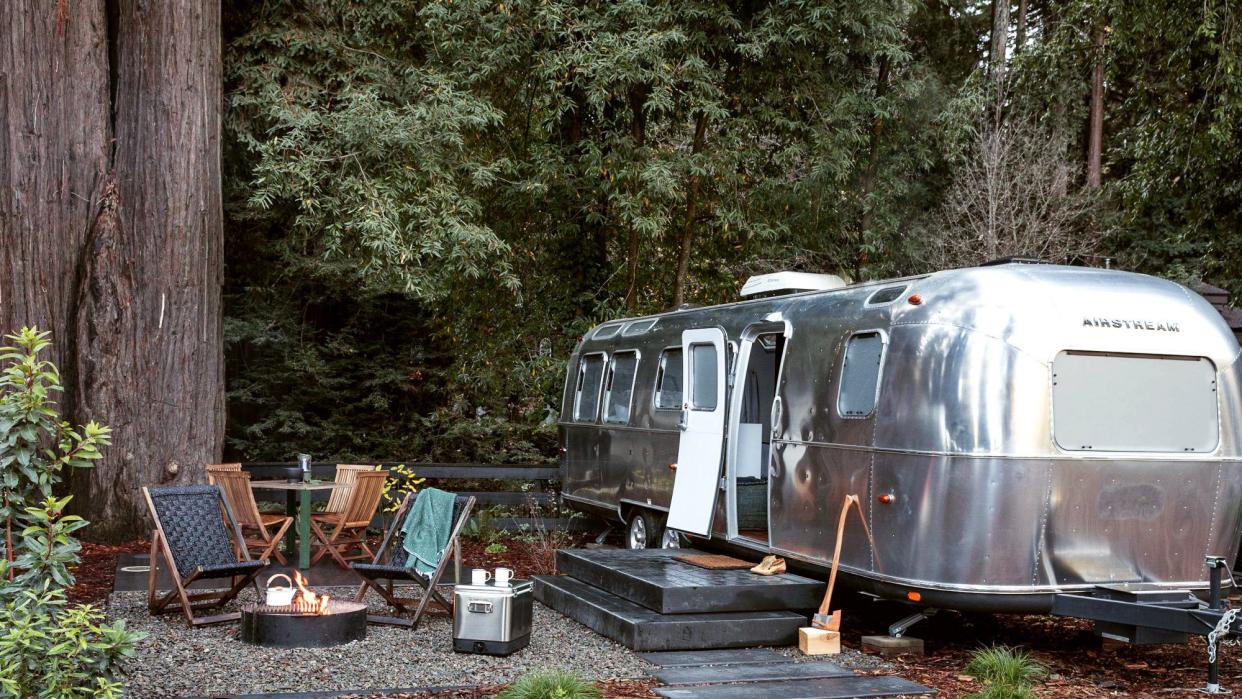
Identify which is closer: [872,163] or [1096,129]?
[872,163]

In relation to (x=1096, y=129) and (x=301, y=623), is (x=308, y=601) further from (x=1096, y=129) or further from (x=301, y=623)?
(x=1096, y=129)

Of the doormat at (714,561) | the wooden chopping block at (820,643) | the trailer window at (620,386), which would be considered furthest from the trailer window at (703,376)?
the wooden chopping block at (820,643)

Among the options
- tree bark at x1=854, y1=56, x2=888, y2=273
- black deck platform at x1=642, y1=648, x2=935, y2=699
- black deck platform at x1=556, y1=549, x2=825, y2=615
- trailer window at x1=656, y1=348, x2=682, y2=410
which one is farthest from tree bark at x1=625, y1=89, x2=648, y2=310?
black deck platform at x1=642, y1=648, x2=935, y2=699

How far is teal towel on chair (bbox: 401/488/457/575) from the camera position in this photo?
314 inches

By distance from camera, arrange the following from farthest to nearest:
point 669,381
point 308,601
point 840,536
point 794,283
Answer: point 669,381, point 794,283, point 840,536, point 308,601

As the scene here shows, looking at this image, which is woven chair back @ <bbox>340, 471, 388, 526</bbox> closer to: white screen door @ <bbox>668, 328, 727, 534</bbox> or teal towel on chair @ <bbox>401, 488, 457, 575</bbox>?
teal towel on chair @ <bbox>401, 488, 457, 575</bbox>

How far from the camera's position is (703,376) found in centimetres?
976

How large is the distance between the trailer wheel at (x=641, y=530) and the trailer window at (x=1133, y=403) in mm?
4504

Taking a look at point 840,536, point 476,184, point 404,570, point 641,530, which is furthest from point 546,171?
point 840,536

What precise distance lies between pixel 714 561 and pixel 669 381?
2.06m

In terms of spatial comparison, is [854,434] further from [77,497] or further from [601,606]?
[77,497]

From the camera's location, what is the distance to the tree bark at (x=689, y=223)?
49.2 ft

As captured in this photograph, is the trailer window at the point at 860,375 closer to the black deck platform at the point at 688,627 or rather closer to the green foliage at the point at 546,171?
the black deck platform at the point at 688,627

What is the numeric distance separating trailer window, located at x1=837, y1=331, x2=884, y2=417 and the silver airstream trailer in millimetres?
13
